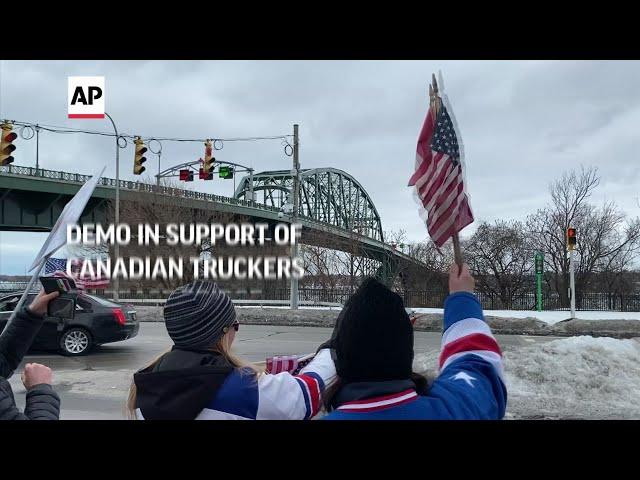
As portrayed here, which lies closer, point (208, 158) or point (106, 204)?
point (208, 158)

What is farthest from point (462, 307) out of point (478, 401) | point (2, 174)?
point (2, 174)

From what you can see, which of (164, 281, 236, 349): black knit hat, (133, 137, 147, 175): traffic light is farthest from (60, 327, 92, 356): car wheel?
(133, 137, 147, 175): traffic light

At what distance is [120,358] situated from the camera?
10914 mm

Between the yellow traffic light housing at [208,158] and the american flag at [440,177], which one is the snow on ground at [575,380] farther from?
the yellow traffic light housing at [208,158]

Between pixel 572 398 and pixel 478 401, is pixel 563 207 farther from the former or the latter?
pixel 478 401

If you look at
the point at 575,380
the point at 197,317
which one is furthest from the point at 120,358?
the point at 197,317

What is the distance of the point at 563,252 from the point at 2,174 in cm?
3014

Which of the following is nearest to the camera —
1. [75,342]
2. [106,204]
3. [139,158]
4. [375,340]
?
[375,340]

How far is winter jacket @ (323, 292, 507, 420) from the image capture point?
1610mm

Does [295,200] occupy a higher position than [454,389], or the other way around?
[295,200]

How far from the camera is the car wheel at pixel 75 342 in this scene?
439 inches

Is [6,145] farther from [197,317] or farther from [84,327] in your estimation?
[197,317]

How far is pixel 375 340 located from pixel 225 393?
521mm
